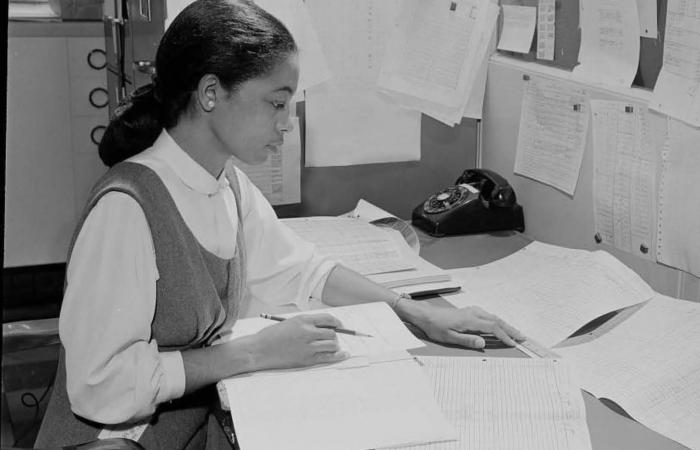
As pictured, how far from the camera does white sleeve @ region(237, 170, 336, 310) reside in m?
1.45

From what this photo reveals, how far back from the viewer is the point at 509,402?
1072mm

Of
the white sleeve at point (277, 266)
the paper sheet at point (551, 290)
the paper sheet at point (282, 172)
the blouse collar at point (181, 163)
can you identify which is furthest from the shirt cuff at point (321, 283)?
the paper sheet at point (282, 172)

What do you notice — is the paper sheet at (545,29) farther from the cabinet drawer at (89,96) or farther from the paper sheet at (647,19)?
the cabinet drawer at (89,96)

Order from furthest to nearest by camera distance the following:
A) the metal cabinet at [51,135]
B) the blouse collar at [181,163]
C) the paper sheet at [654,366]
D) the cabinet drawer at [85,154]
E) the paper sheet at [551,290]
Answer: the cabinet drawer at [85,154] → the metal cabinet at [51,135] → the paper sheet at [551,290] → the blouse collar at [181,163] → the paper sheet at [654,366]

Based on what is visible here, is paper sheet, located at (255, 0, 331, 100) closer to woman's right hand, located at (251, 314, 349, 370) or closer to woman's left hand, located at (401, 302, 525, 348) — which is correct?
woman's left hand, located at (401, 302, 525, 348)

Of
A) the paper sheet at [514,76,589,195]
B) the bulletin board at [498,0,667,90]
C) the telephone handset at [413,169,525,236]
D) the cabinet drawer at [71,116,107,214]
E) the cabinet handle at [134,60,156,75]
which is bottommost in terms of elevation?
the cabinet drawer at [71,116,107,214]

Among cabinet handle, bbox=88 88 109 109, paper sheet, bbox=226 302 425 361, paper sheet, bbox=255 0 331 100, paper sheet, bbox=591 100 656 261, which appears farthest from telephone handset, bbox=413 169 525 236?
cabinet handle, bbox=88 88 109 109

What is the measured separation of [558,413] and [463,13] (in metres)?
1.05

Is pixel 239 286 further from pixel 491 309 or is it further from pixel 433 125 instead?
pixel 433 125

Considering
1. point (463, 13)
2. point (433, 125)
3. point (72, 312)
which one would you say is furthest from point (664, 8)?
point (72, 312)

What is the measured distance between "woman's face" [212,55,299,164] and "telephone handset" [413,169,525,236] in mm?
701

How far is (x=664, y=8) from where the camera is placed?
1.42 metres

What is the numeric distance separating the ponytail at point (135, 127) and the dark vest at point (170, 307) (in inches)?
2.5

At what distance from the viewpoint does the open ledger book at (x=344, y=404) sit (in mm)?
959
